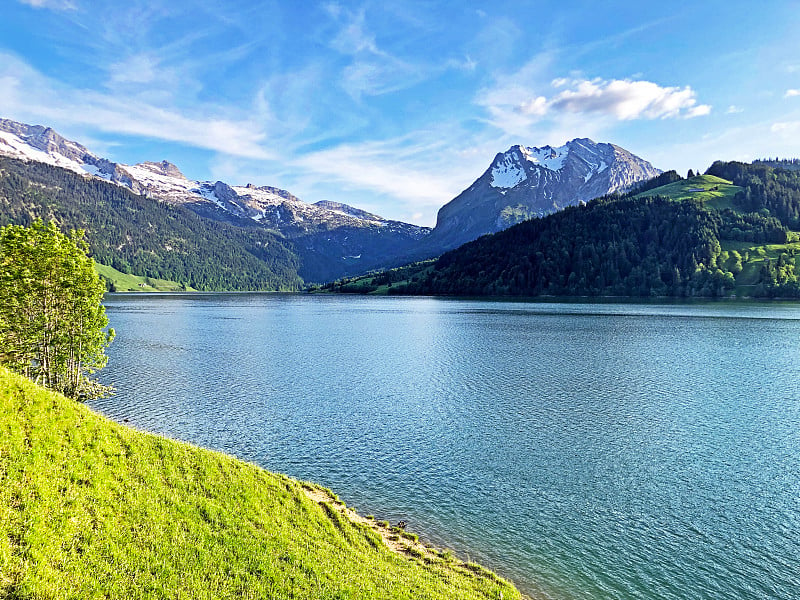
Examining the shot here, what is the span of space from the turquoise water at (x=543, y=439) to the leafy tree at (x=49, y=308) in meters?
9.53

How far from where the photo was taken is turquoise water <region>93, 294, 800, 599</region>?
26.0 m

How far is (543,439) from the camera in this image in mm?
44125

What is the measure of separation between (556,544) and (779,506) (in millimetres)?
17094

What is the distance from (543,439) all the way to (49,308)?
46.6m

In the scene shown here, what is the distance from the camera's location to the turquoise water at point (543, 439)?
1023 inches

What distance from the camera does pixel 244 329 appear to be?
134 meters

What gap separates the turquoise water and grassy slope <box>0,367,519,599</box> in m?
7.72

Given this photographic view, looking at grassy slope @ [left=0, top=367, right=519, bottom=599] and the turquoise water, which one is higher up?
grassy slope @ [left=0, top=367, right=519, bottom=599]

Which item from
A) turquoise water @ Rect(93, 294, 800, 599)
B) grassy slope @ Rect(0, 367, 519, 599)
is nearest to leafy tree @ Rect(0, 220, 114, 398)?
turquoise water @ Rect(93, 294, 800, 599)

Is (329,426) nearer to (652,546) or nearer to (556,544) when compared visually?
(556,544)

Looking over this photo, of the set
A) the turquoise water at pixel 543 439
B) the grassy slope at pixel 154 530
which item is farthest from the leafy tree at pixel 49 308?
the grassy slope at pixel 154 530

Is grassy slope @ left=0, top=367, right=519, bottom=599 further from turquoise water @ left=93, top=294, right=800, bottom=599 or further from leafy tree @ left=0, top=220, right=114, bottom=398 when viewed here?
leafy tree @ left=0, top=220, right=114, bottom=398

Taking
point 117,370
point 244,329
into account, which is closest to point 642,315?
point 244,329

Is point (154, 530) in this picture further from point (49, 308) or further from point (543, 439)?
point (543, 439)
